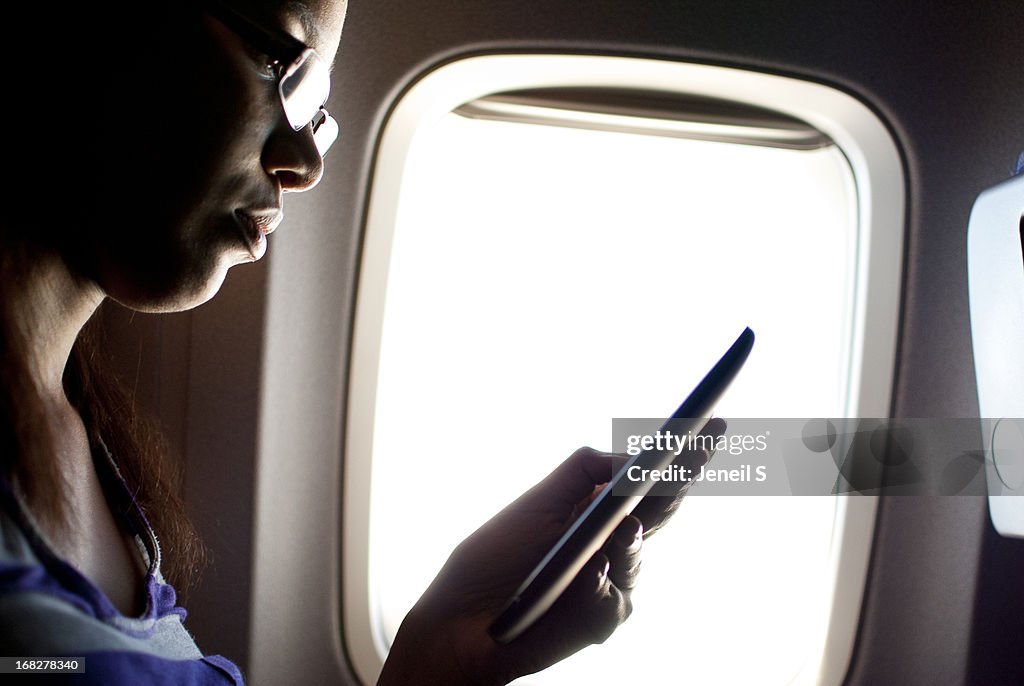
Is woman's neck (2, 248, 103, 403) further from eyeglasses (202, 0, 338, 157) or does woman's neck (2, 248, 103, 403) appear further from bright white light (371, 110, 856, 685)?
bright white light (371, 110, 856, 685)

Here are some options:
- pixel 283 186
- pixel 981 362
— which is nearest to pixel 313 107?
pixel 283 186

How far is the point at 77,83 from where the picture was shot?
0.60 m

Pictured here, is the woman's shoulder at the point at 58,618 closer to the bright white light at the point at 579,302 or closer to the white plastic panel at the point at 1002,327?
the bright white light at the point at 579,302

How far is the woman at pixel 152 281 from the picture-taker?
0.56m

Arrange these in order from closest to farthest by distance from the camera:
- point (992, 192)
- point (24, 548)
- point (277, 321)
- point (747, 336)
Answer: point (24, 548)
point (747, 336)
point (992, 192)
point (277, 321)

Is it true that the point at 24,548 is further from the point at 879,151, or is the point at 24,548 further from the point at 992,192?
the point at 879,151

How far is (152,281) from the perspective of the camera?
65 cm

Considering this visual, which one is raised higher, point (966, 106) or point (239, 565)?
point (966, 106)

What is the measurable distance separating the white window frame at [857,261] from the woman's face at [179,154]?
0.52 metres

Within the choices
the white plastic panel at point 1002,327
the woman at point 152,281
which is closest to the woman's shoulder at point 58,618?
the woman at point 152,281

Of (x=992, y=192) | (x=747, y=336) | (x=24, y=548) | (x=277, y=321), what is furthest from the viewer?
(x=277, y=321)

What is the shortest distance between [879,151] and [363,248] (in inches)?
38.2

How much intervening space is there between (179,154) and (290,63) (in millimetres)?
138

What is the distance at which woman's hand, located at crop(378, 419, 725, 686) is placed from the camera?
2.40 feet
